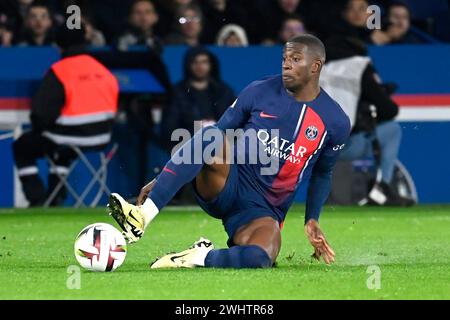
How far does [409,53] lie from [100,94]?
350 centimetres

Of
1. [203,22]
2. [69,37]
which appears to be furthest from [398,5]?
[69,37]

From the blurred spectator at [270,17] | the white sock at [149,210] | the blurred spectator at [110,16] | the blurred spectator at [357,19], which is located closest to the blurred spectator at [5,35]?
the blurred spectator at [110,16]

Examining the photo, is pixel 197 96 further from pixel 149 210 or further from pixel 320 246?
pixel 149 210

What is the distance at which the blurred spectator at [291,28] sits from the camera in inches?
576

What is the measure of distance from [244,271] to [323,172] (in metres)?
1.00

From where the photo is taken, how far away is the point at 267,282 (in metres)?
7.07

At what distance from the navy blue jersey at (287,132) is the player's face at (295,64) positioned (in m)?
0.19

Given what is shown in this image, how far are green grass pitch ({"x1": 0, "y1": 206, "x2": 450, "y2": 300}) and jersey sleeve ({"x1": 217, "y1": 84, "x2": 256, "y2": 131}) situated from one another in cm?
95

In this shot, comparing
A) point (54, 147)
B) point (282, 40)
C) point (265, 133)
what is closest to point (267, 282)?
point (265, 133)

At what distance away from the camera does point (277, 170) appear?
26.3ft

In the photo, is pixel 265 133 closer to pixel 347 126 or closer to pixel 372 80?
pixel 347 126

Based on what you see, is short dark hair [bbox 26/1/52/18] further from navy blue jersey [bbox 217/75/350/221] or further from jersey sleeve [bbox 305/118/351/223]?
jersey sleeve [bbox 305/118/351/223]

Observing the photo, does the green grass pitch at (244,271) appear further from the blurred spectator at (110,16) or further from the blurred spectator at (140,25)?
the blurred spectator at (110,16)
